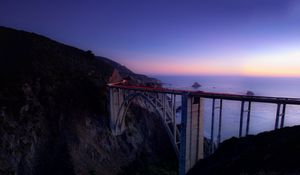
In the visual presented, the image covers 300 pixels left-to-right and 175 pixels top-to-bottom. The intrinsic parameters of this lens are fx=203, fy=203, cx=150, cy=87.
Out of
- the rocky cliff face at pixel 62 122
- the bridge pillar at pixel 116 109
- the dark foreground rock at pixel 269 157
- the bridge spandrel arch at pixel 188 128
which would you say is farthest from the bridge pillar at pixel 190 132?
the bridge pillar at pixel 116 109

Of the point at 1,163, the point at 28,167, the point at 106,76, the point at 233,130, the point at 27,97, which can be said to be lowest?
the point at 233,130

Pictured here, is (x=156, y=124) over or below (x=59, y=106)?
below

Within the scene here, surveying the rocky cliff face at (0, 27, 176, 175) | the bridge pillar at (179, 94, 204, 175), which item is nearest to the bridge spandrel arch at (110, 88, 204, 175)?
the bridge pillar at (179, 94, 204, 175)

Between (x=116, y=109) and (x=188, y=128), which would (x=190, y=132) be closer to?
(x=188, y=128)

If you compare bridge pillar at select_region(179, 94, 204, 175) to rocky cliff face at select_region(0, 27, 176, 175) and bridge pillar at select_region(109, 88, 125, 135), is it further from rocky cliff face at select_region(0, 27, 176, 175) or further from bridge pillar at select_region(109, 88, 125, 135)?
bridge pillar at select_region(109, 88, 125, 135)

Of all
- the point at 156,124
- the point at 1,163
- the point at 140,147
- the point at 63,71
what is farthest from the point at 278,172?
the point at 63,71

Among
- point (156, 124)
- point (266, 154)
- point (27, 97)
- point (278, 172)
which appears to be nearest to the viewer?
point (278, 172)

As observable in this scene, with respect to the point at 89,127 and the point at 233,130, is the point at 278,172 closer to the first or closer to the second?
the point at 89,127
